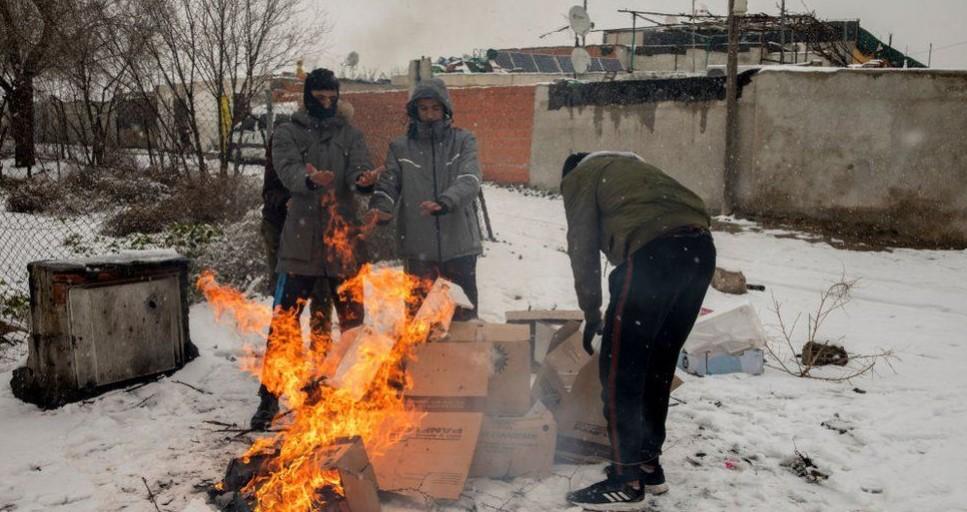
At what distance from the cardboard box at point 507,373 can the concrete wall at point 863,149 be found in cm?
990

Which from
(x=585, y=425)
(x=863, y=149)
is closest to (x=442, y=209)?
(x=585, y=425)

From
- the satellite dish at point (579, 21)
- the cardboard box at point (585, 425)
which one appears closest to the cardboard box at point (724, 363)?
the cardboard box at point (585, 425)

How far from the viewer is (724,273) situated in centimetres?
794

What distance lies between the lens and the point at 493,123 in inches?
748

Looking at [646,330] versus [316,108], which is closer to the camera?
[646,330]

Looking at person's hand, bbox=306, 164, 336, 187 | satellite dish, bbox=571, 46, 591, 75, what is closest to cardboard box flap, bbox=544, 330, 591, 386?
person's hand, bbox=306, 164, 336, 187

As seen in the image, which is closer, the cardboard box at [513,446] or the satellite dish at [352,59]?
the cardboard box at [513,446]

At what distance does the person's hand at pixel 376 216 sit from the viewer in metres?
4.39

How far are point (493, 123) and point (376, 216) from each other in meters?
15.0

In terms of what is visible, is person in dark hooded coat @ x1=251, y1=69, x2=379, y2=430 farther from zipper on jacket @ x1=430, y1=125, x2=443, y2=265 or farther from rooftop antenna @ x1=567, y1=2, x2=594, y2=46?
rooftop antenna @ x1=567, y1=2, x2=594, y2=46

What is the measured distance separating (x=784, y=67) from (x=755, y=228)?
2.97m

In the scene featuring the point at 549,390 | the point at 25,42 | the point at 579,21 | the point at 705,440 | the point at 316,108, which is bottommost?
the point at 705,440

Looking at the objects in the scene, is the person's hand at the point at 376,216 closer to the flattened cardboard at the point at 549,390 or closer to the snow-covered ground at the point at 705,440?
the flattened cardboard at the point at 549,390

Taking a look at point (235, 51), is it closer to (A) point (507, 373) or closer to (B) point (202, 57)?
(B) point (202, 57)
